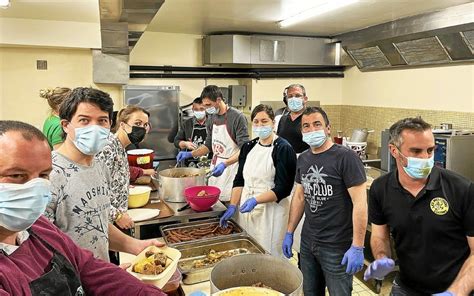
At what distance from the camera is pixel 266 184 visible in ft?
8.34

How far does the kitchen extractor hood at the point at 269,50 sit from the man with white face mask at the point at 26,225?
14.1ft

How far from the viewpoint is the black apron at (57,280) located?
0.93 metres

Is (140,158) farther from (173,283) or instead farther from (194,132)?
(173,283)

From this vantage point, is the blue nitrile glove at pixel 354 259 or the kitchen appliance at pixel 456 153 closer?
the blue nitrile glove at pixel 354 259

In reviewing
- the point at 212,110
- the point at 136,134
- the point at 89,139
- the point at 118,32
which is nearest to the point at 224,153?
the point at 212,110

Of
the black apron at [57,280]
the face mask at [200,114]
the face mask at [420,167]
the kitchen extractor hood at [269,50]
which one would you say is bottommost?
the black apron at [57,280]

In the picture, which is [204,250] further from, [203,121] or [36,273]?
[203,121]

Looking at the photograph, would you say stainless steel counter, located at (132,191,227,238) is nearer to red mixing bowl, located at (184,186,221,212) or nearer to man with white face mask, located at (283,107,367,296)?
red mixing bowl, located at (184,186,221,212)

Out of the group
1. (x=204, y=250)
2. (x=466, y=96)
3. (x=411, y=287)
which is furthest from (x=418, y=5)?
(x=204, y=250)

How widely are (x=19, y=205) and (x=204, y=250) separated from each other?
4.14ft

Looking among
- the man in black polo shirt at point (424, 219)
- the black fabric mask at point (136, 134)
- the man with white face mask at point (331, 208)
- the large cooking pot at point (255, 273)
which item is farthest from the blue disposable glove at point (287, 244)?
the black fabric mask at point (136, 134)

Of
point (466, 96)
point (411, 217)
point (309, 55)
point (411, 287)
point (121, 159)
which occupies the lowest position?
point (411, 287)

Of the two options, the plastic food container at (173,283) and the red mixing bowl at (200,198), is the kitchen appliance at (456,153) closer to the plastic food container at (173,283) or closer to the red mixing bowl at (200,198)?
the red mixing bowl at (200,198)

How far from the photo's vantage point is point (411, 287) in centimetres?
172
